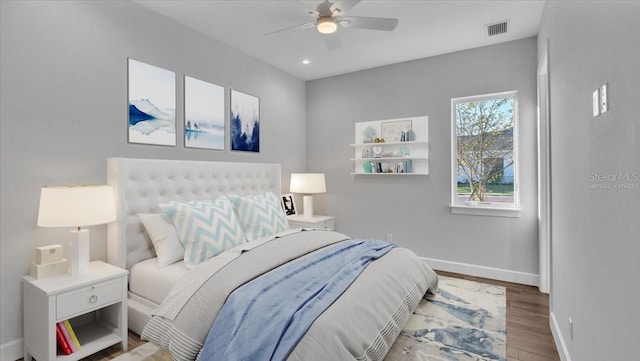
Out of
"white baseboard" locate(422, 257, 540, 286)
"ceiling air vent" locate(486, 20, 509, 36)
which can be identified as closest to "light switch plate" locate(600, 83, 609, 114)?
"ceiling air vent" locate(486, 20, 509, 36)

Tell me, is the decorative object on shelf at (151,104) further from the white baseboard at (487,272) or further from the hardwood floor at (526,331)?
the white baseboard at (487,272)

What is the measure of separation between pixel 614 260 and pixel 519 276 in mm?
2744

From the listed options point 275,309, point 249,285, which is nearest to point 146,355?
point 249,285

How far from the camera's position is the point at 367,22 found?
250 cm

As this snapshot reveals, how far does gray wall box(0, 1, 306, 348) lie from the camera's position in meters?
2.13

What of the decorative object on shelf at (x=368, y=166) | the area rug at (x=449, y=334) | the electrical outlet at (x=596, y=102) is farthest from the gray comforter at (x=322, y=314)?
the decorative object on shelf at (x=368, y=166)

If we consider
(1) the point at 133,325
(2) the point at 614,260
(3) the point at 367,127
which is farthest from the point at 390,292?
(3) the point at 367,127

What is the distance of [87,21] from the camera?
8.20 ft

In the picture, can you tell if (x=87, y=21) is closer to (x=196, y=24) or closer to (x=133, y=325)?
(x=196, y=24)

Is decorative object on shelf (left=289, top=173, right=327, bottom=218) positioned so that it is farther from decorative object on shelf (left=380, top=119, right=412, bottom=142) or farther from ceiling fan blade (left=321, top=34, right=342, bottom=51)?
ceiling fan blade (left=321, top=34, right=342, bottom=51)

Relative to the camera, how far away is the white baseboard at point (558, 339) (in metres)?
1.99

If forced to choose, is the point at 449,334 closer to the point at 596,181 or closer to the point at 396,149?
the point at 596,181

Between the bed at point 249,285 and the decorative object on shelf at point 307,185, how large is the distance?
117 centimetres

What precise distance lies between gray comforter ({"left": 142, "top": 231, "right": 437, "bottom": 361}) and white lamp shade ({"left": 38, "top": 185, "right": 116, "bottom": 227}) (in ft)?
2.67
